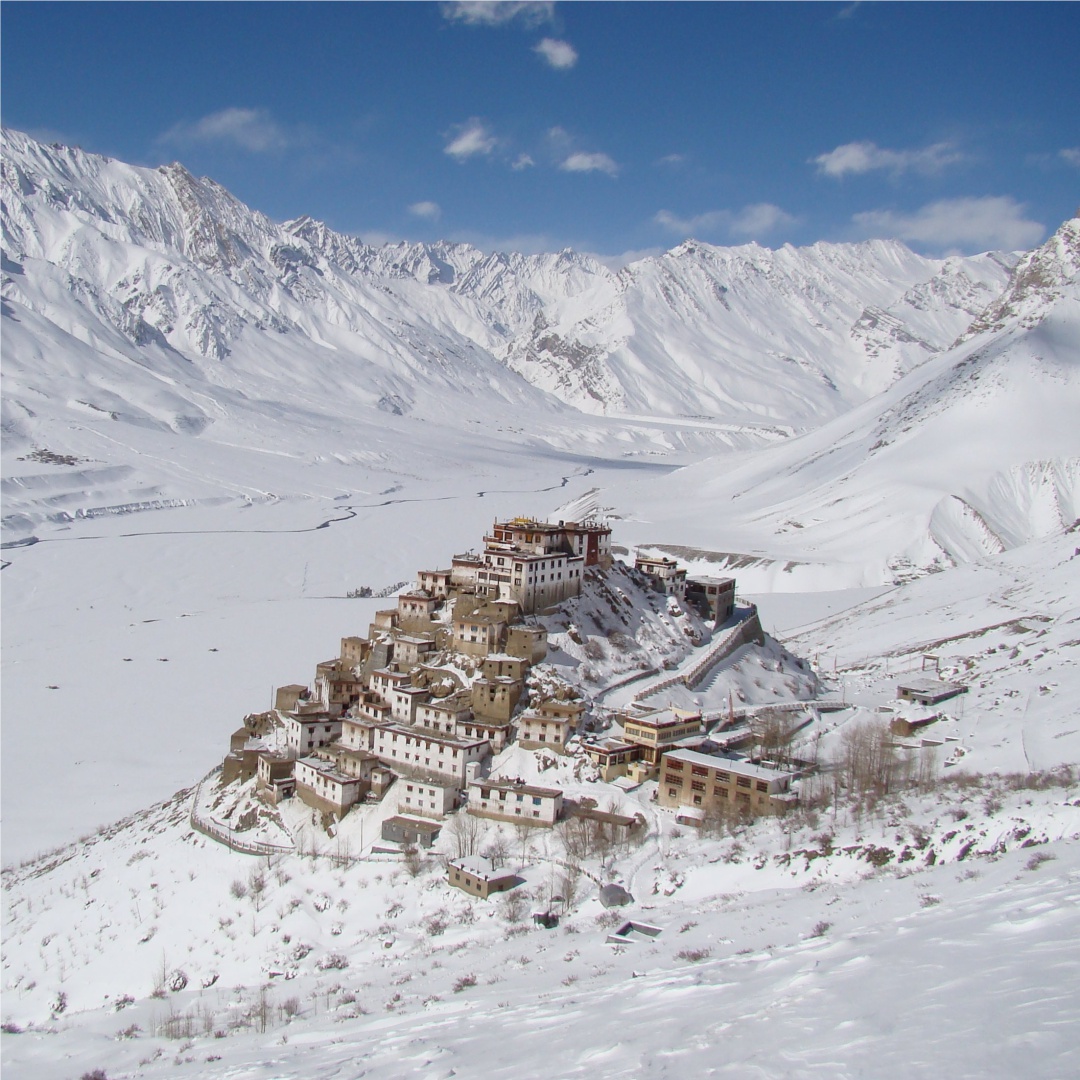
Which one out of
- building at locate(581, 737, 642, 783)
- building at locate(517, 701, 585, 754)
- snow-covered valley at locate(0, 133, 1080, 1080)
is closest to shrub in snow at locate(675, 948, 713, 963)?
snow-covered valley at locate(0, 133, 1080, 1080)

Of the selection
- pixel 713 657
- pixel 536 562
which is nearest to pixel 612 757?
pixel 536 562

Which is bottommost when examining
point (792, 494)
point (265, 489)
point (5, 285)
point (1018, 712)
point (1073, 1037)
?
point (1073, 1037)

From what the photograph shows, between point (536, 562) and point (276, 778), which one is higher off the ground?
point (536, 562)

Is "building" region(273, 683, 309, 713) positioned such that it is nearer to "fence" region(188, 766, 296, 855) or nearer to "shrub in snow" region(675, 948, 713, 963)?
"fence" region(188, 766, 296, 855)

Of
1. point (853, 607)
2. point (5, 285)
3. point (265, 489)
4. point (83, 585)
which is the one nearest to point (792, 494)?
point (853, 607)

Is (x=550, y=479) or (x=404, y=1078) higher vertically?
(x=550, y=479)

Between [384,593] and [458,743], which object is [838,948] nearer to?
[458,743]

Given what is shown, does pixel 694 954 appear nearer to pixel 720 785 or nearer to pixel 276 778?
pixel 720 785
